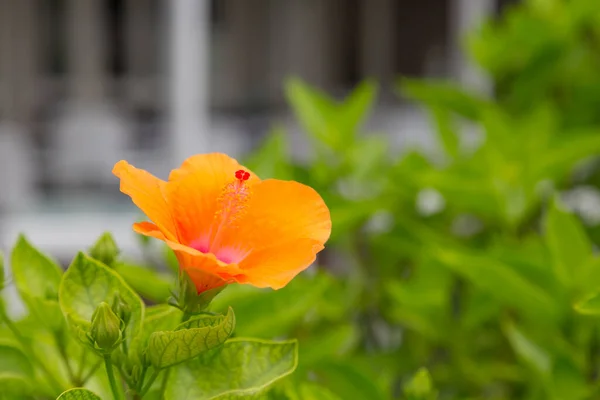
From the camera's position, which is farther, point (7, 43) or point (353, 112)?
point (7, 43)

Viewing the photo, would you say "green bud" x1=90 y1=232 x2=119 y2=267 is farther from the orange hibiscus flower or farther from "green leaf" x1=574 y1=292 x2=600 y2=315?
"green leaf" x1=574 y1=292 x2=600 y2=315

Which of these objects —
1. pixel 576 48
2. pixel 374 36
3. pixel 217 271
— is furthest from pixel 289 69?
pixel 217 271

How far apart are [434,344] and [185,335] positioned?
57cm

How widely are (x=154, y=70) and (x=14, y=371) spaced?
28.6ft

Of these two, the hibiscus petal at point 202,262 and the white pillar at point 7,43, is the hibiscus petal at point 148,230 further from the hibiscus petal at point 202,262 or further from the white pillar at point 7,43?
the white pillar at point 7,43

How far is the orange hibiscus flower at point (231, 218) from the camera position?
→ 404mm

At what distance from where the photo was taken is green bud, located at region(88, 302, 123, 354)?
1.31 ft

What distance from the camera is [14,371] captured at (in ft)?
1.67

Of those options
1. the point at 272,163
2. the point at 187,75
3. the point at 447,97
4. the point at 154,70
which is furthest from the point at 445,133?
the point at 154,70

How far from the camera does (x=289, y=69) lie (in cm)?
945

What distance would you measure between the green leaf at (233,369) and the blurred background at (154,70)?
222 inches

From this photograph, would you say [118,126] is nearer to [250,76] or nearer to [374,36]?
[250,76]

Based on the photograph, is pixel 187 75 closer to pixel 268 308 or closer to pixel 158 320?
pixel 268 308

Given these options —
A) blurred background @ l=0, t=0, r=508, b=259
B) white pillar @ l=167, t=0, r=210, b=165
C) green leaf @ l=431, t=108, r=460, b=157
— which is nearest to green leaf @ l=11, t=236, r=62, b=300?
green leaf @ l=431, t=108, r=460, b=157
